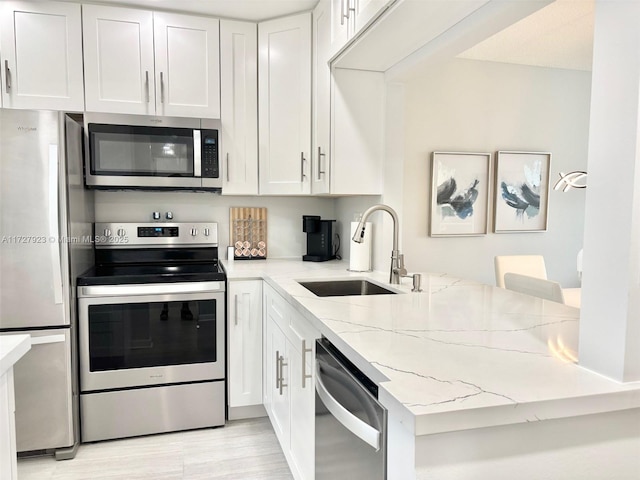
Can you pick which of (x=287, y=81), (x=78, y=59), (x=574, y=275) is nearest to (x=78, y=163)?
(x=78, y=59)

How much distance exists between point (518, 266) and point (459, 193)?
0.77 metres

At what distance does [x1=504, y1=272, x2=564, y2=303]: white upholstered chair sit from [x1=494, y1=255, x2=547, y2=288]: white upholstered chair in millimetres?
385

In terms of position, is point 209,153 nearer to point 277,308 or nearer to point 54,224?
point 54,224

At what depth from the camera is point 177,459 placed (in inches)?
88.1

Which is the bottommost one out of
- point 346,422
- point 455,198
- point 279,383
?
point 279,383

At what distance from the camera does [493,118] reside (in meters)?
3.64

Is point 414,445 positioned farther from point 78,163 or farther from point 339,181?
point 78,163

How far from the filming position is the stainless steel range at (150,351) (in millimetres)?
2342

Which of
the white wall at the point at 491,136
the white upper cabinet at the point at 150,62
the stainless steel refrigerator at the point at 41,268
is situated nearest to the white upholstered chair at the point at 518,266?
the white wall at the point at 491,136

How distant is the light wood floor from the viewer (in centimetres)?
211

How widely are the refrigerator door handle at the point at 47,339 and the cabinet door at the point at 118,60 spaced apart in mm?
1288

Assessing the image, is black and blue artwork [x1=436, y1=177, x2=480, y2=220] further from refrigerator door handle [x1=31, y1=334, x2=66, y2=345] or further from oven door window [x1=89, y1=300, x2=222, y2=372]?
refrigerator door handle [x1=31, y1=334, x2=66, y2=345]

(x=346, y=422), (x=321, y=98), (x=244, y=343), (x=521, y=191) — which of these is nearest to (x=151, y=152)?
(x=321, y=98)

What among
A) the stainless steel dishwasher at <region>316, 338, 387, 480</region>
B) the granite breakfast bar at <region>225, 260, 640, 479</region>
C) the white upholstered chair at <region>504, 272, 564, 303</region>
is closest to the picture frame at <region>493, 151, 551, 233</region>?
the white upholstered chair at <region>504, 272, 564, 303</region>
